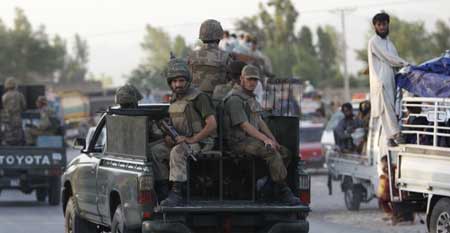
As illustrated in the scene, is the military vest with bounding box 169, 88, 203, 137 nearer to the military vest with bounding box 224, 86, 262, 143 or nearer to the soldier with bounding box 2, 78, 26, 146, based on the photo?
the military vest with bounding box 224, 86, 262, 143

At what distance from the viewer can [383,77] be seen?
62.7ft

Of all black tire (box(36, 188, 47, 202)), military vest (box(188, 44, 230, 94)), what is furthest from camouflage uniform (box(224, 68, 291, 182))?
black tire (box(36, 188, 47, 202))

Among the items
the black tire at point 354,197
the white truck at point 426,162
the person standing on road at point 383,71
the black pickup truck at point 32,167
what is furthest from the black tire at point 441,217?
the black pickup truck at point 32,167

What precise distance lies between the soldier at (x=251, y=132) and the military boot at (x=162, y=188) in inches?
30.3

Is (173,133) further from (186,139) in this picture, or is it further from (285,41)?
(285,41)

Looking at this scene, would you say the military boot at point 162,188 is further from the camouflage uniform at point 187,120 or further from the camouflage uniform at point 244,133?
the camouflage uniform at point 244,133

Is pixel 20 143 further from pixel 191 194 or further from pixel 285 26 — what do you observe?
pixel 285 26

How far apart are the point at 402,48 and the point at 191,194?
98.3 m

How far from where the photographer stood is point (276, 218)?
13445 mm

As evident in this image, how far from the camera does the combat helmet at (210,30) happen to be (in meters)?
14.7

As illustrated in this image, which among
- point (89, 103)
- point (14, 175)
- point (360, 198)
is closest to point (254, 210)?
point (360, 198)

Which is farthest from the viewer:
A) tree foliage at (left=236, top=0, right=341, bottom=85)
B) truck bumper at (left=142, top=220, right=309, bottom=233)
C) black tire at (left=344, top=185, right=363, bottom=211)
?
tree foliage at (left=236, top=0, right=341, bottom=85)

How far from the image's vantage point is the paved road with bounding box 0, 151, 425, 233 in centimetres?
2031

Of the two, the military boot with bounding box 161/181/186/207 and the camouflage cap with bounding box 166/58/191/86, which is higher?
the camouflage cap with bounding box 166/58/191/86
